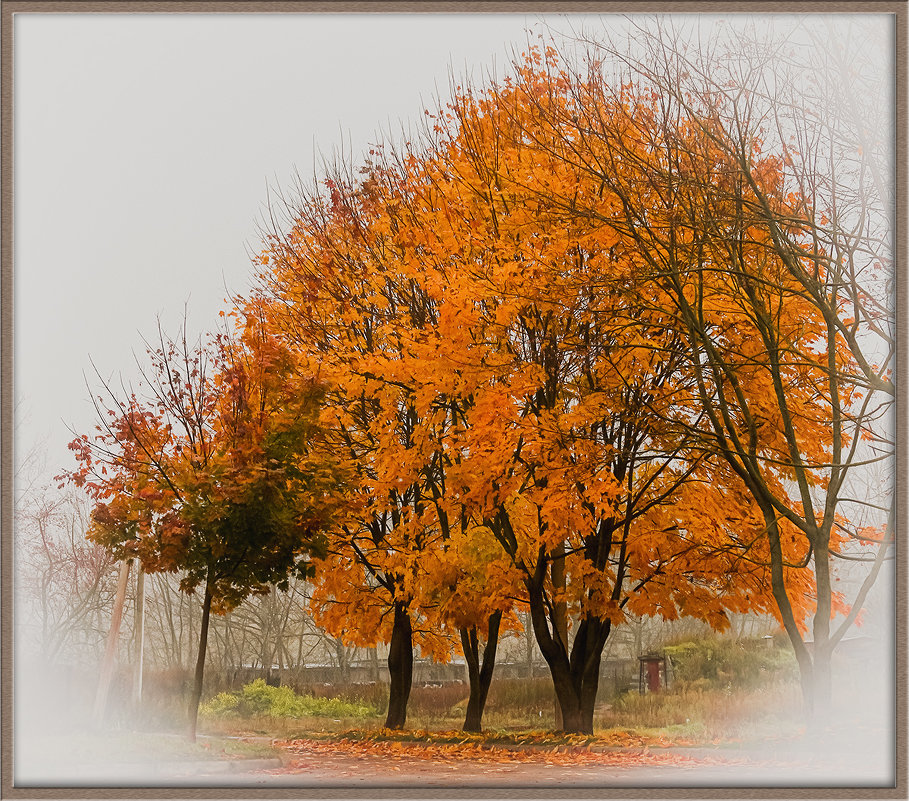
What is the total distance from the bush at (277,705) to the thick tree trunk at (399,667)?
13.7ft

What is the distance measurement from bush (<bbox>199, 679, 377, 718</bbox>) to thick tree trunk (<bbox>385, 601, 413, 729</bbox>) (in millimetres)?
4177

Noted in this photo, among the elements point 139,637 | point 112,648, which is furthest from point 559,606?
point 139,637

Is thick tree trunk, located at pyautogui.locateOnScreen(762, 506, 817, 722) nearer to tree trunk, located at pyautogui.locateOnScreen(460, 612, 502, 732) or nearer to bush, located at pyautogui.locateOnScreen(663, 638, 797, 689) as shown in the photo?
tree trunk, located at pyautogui.locateOnScreen(460, 612, 502, 732)

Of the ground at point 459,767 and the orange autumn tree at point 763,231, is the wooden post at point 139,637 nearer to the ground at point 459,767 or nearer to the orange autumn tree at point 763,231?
the ground at point 459,767

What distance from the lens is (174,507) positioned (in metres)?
10.9

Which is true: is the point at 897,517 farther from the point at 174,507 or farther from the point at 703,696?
the point at 703,696

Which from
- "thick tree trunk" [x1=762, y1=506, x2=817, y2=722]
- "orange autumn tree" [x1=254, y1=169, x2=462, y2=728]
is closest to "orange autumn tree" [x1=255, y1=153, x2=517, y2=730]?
"orange autumn tree" [x1=254, y1=169, x2=462, y2=728]

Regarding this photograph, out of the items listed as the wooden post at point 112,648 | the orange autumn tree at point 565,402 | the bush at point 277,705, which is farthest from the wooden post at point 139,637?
the orange autumn tree at point 565,402

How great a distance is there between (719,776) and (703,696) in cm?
865

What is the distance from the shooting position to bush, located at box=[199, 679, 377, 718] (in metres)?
19.4

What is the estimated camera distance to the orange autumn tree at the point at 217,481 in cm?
1061

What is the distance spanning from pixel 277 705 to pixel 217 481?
451 inches

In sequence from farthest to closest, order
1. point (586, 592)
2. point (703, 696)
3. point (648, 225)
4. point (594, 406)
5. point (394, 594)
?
point (703, 696) → point (394, 594) → point (586, 592) → point (594, 406) → point (648, 225)

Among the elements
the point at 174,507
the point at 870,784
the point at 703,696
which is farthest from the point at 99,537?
the point at 703,696
